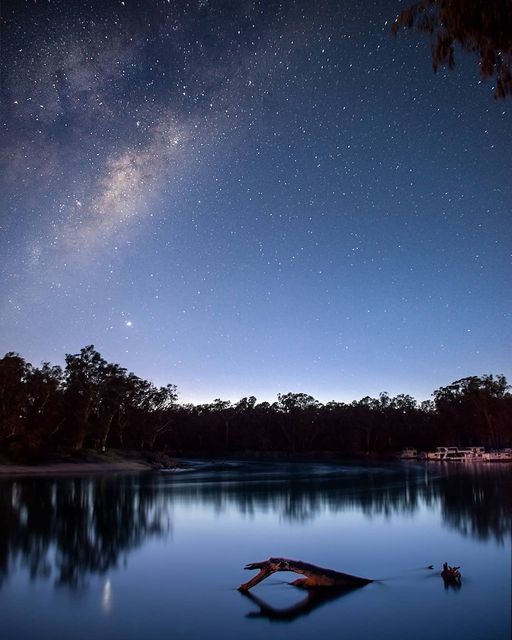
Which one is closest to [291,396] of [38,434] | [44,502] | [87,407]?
[87,407]

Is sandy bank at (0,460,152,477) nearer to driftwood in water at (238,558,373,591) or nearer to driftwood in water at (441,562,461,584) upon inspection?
driftwood in water at (238,558,373,591)

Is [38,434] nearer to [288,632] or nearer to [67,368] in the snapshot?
[67,368]

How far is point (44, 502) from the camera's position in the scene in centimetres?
3216

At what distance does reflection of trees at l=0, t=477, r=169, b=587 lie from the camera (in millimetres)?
16984

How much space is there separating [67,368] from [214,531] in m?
59.3

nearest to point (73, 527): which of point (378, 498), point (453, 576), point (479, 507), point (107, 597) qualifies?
point (107, 597)

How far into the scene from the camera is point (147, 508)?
31.5 metres

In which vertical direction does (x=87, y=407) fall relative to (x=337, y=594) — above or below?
above

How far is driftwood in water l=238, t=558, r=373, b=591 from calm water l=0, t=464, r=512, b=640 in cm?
35

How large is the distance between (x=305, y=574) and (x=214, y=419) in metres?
132

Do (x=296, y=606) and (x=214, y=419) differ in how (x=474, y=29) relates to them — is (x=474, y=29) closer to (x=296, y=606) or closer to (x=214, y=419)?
(x=296, y=606)

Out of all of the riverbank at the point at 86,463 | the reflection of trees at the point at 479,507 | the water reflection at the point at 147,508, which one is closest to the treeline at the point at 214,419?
the riverbank at the point at 86,463

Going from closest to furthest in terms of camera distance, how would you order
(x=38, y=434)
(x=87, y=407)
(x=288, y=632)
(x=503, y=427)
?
(x=288, y=632), (x=38, y=434), (x=87, y=407), (x=503, y=427)

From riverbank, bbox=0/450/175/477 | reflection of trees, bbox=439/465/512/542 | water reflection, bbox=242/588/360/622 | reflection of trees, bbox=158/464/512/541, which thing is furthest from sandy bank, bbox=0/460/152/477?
water reflection, bbox=242/588/360/622
